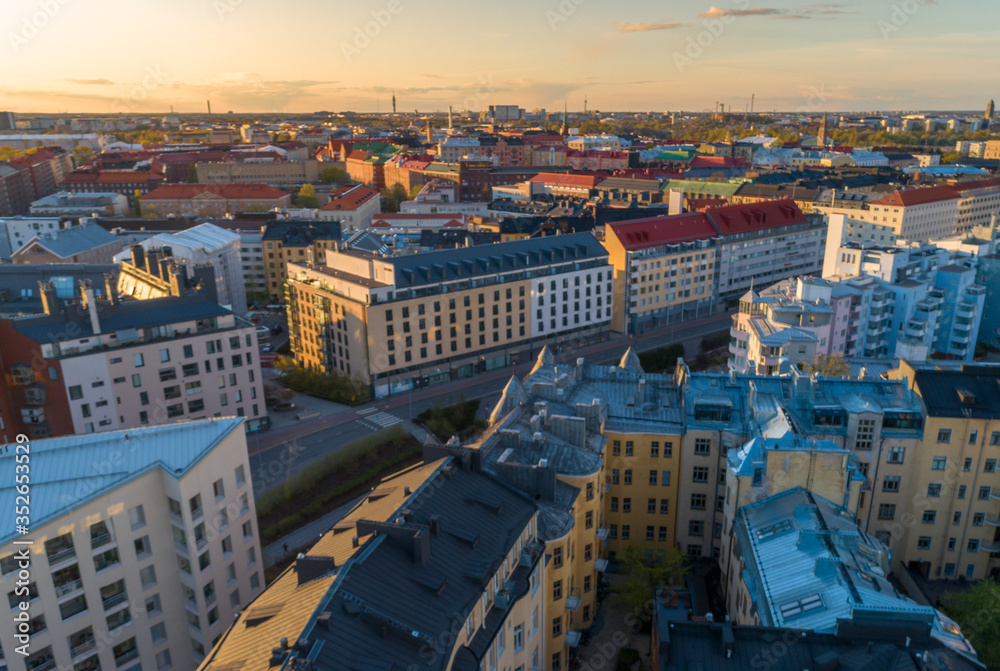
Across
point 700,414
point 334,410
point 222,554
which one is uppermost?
point 700,414

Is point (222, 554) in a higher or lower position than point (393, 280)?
lower

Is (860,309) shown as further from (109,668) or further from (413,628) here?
(109,668)

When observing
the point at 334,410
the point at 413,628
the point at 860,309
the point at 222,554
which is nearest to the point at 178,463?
the point at 222,554

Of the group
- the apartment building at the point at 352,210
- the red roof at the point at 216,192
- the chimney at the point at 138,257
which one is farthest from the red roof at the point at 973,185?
the chimney at the point at 138,257

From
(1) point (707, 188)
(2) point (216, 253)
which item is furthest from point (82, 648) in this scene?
(1) point (707, 188)

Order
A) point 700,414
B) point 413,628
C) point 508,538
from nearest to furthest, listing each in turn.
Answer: point 413,628
point 508,538
point 700,414

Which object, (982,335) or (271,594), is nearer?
(271,594)
